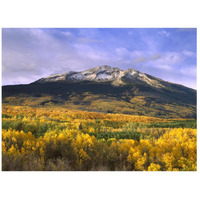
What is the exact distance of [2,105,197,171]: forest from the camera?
179 inches

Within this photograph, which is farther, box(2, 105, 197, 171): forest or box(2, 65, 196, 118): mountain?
box(2, 65, 196, 118): mountain

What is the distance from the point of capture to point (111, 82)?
41.5 feet

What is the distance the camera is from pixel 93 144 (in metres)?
4.96

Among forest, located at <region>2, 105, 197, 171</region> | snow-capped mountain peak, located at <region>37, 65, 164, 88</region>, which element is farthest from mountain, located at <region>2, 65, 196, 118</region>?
forest, located at <region>2, 105, 197, 171</region>

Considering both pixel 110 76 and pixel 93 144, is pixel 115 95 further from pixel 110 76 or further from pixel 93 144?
pixel 93 144

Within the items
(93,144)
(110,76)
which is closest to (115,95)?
(110,76)

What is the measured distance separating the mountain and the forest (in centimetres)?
108

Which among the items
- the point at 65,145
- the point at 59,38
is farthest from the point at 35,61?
the point at 65,145

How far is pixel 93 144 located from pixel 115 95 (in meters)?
6.85

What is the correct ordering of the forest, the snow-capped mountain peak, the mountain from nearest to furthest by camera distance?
the forest < the mountain < the snow-capped mountain peak

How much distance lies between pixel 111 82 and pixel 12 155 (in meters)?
9.07

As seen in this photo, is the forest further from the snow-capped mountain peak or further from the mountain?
the snow-capped mountain peak
